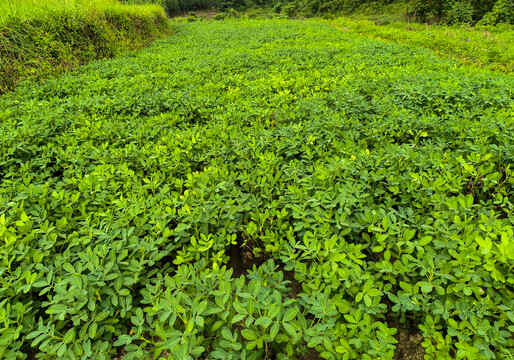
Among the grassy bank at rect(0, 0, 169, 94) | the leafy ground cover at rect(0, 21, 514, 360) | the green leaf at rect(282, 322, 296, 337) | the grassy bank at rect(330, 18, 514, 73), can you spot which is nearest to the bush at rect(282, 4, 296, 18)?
the grassy bank at rect(330, 18, 514, 73)

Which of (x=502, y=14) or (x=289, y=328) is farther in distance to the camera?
(x=502, y=14)

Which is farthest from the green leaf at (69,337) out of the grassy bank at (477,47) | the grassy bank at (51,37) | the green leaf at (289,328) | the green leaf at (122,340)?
the grassy bank at (477,47)

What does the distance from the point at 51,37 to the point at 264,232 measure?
29.2 ft

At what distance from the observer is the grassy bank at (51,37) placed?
5.75 meters

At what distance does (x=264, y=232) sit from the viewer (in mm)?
2090

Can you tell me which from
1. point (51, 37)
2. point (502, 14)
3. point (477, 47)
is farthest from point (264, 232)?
point (502, 14)

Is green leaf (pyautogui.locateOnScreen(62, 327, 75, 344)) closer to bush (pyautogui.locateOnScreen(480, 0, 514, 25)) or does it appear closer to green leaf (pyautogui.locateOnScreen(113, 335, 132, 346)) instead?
green leaf (pyautogui.locateOnScreen(113, 335, 132, 346))

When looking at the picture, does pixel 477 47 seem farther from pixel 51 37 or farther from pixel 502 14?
pixel 51 37

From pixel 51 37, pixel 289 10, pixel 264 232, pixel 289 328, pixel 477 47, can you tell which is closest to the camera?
pixel 289 328

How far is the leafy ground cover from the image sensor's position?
1301 millimetres

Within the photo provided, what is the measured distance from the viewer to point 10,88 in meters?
5.44

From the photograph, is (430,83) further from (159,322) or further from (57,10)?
(57,10)

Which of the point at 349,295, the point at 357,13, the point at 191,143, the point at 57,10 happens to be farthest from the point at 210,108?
the point at 357,13

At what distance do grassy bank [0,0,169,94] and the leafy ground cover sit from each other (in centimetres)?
260
